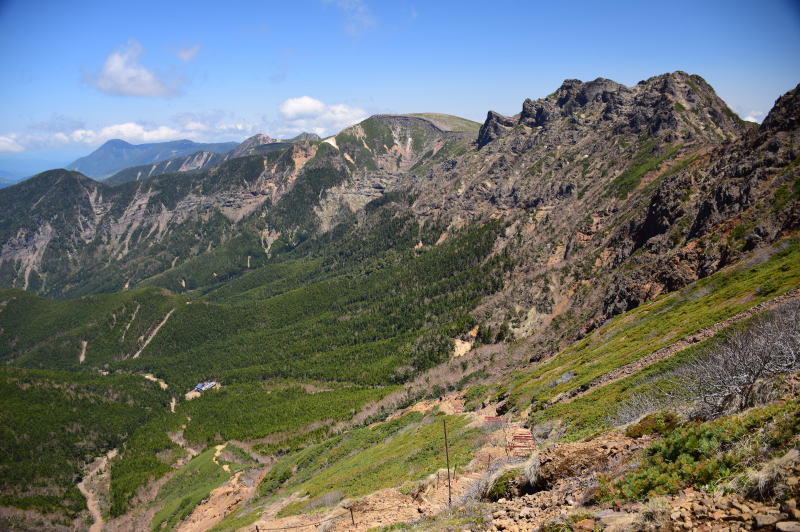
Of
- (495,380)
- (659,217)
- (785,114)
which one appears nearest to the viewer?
(785,114)

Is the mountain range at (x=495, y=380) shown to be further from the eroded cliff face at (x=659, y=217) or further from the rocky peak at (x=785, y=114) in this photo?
the eroded cliff face at (x=659, y=217)

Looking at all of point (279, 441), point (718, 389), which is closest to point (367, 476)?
point (718, 389)

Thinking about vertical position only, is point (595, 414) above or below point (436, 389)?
above

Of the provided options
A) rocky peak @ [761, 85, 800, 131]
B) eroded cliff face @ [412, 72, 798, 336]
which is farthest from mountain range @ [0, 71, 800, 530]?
eroded cliff face @ [412, 72, 798, 336]

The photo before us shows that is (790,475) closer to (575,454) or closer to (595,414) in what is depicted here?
(575,454)

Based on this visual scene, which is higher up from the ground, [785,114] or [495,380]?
[785,114]

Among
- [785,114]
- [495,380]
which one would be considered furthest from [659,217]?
[495,380]

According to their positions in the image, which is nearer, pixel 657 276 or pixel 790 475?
pixel 790 475

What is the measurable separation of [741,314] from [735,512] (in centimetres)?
4579

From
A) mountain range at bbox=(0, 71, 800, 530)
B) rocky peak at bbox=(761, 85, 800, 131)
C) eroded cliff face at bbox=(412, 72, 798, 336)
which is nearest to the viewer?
mountain range at bbox=(0, 71, 800, 530)

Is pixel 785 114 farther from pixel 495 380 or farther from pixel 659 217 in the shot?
pixel 495 380

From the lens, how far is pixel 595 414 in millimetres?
39562

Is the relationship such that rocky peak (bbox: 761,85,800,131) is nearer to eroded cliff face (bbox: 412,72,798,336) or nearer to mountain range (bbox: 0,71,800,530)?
eroded cliff face (bbox: 412,72,798,336)

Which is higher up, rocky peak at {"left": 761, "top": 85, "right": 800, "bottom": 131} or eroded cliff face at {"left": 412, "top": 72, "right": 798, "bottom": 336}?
rocky peak at {"left": 761, "top": 85, "right": 800, "bottom": 131}
